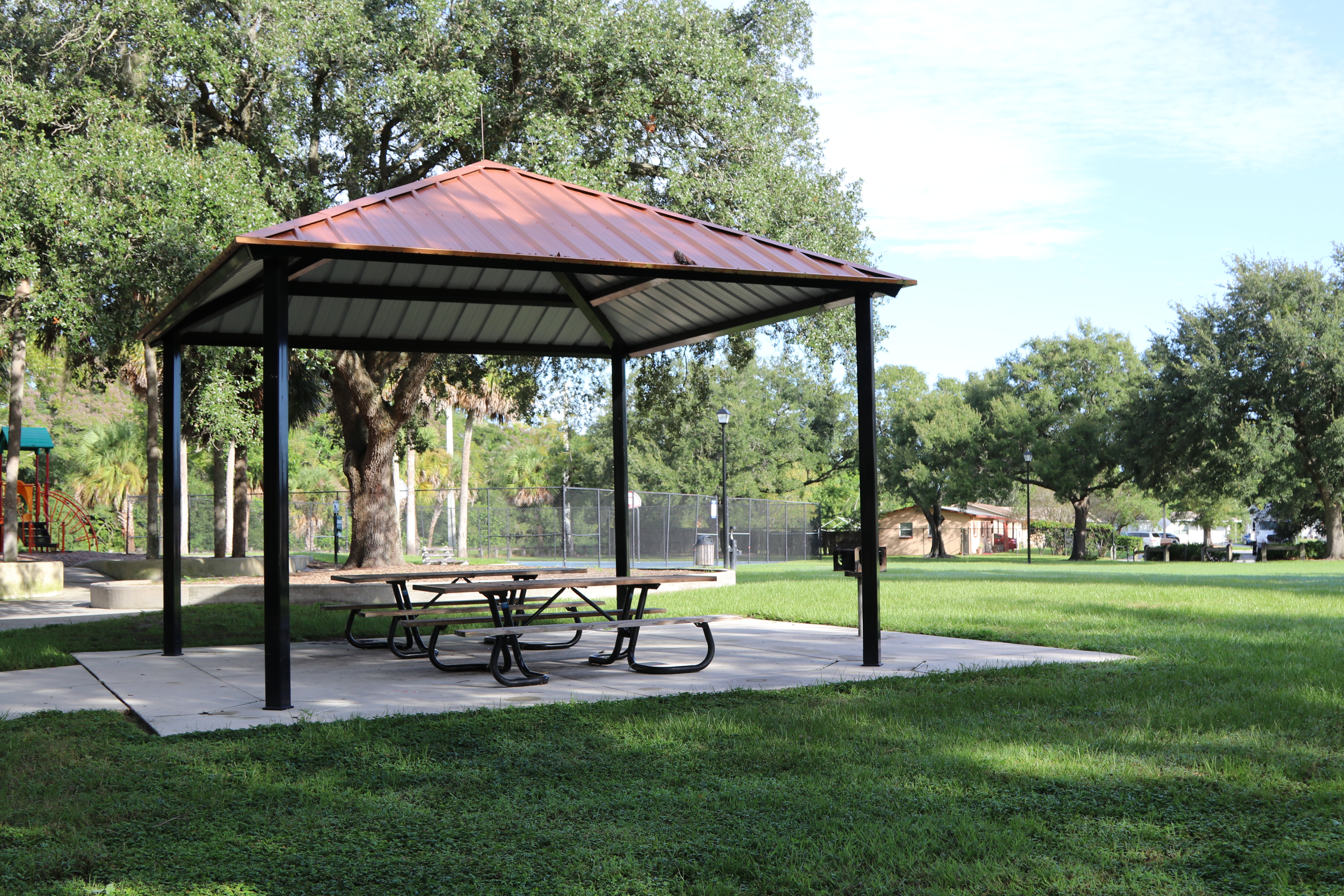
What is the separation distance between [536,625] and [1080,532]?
45.6 m

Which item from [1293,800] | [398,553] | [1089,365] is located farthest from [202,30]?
[1089,365]

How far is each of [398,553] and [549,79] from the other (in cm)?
947

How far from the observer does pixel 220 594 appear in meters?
16.3

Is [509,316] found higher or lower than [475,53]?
lower

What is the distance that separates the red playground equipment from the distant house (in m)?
A: 45.8

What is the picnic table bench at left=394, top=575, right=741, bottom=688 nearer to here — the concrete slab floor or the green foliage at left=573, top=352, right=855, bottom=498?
the concrete slab floor

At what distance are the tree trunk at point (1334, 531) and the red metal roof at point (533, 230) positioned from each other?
41091mm

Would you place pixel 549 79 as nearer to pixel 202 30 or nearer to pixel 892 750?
pixel 202 30

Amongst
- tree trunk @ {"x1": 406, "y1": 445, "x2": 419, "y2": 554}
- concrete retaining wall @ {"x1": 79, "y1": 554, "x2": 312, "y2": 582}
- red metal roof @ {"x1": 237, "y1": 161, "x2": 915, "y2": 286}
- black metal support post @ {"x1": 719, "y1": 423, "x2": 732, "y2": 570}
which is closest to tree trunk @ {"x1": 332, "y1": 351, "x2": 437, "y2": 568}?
concrete retaining wall @ {"x1": 79, "y1": 554, "x2": 312, "y2": 582}

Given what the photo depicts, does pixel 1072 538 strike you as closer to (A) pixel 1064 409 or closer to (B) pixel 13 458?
(A) pixel 1064 409

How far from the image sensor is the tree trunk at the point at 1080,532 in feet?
161

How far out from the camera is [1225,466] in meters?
41.9

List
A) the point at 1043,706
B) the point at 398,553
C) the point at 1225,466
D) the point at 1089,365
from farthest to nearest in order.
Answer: the point at 1089,365 → the point at 1225,466 → the point at 398,553 → the point at 1043,706

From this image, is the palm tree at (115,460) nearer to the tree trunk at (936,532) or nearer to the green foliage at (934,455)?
the green foliage at (934,455)
